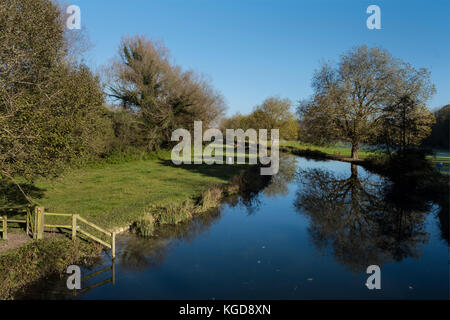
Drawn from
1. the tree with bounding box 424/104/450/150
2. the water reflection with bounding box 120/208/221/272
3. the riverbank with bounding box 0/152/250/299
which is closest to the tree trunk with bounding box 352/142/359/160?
the tree with bounding box 424/104/450/150

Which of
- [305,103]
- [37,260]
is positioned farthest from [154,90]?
[37,260]

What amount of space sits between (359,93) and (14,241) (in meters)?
34.5

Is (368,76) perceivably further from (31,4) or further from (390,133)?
(31,4)

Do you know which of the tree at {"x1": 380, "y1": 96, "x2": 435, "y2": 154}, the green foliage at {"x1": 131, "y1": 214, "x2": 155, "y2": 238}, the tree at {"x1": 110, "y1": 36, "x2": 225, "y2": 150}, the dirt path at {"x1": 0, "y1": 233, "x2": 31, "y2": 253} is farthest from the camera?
the tree at {"x1": 110, "y1": 36, "x2": 225, "y2": 150}

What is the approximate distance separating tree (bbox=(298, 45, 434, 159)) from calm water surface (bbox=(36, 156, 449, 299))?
1823cm

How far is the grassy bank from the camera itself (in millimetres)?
7258

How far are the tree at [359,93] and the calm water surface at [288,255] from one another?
1823cm

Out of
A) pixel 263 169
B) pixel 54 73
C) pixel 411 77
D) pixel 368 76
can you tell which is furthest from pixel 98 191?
pixel 411 77

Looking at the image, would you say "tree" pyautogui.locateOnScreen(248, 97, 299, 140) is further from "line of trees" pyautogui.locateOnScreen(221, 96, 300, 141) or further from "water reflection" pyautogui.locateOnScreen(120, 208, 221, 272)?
"water reflection" pyautogui.locateOnScreen(120, 208, 221, 272)

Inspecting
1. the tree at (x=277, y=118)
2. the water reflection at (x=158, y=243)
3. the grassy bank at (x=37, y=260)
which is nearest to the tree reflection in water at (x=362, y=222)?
the water reflection at (x=158, y=243)

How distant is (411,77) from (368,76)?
417 centimetres

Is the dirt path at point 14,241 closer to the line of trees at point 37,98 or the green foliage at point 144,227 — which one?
the line of trees at point 37,98

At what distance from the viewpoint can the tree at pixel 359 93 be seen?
3122 cm

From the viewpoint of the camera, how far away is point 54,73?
10992mm
